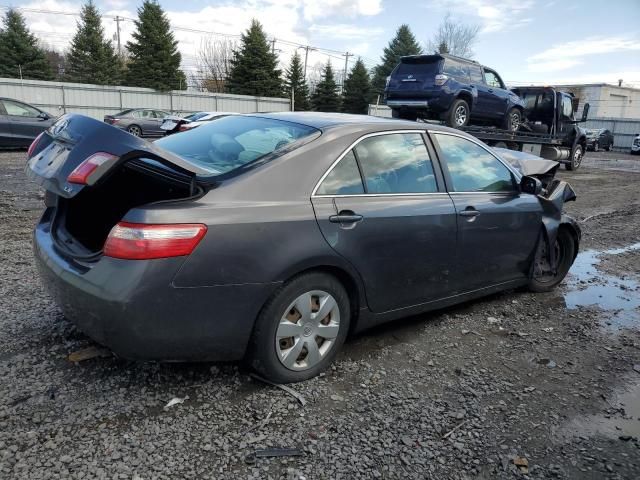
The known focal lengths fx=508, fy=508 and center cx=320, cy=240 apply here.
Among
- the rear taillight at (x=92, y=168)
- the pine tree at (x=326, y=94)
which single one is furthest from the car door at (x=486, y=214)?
the pine tree at (x=326, y=94)

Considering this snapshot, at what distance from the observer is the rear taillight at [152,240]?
2416 millimetres

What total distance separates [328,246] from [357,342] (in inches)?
41.5

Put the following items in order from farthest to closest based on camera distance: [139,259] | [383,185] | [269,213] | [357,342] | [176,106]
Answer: [176,106] → [357,342] → [383,185] → [269,213] → [139,259]

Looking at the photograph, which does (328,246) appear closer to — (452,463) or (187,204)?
(187,204)

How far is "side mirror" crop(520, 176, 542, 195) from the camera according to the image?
4211 millimetres

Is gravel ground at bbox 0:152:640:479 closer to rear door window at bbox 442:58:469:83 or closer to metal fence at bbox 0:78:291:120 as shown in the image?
rear door window at bbox 442:58:469:83

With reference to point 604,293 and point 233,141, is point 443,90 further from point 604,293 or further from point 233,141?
point 233,141

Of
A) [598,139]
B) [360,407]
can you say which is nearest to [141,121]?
[360,407]

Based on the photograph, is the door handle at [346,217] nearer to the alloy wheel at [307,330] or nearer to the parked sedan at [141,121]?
the alloy wheel at [307,330]

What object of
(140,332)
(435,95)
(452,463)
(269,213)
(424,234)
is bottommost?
(452,463)

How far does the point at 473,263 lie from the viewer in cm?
387

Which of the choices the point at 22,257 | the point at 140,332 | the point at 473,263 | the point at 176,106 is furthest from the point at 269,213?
the point at 176,106

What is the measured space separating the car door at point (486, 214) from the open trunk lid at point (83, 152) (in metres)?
1.93

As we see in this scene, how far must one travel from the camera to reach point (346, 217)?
3.02m
